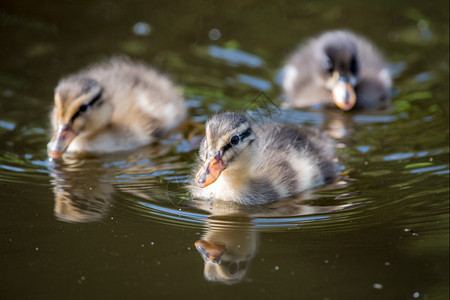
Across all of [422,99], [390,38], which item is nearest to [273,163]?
[422,99]

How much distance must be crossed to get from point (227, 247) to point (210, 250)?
97mm

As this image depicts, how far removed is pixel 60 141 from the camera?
5.53 m

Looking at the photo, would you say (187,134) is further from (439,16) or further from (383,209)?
(439,16)

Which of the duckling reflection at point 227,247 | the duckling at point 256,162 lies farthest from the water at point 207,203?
the duckling at point 256,162

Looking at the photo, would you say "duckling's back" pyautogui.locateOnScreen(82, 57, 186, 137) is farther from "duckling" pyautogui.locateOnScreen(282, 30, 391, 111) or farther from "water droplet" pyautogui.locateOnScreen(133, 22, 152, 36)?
"water droplet" pyautogui.locateOnScreen(133, 22, 152, 36)

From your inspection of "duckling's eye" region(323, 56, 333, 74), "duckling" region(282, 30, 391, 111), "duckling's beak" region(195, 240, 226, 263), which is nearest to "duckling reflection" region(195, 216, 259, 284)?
"duckling's beak" region(195, 240, 226, 263)

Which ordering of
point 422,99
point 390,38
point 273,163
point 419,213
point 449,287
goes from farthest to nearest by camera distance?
point 390,38 → point 422,99 → point 273,163 → point 419,213 → point 449,287

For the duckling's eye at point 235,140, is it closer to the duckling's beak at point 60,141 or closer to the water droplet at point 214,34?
the duckling's beak at point 60,141

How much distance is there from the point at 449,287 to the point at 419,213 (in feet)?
2.56

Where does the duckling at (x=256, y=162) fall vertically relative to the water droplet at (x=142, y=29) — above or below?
below

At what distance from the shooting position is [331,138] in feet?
19.0

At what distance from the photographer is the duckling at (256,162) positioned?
4621 mm

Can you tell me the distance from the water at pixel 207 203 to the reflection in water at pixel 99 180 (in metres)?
0.02

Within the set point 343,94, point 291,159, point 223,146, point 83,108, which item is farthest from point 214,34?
point 223,146
